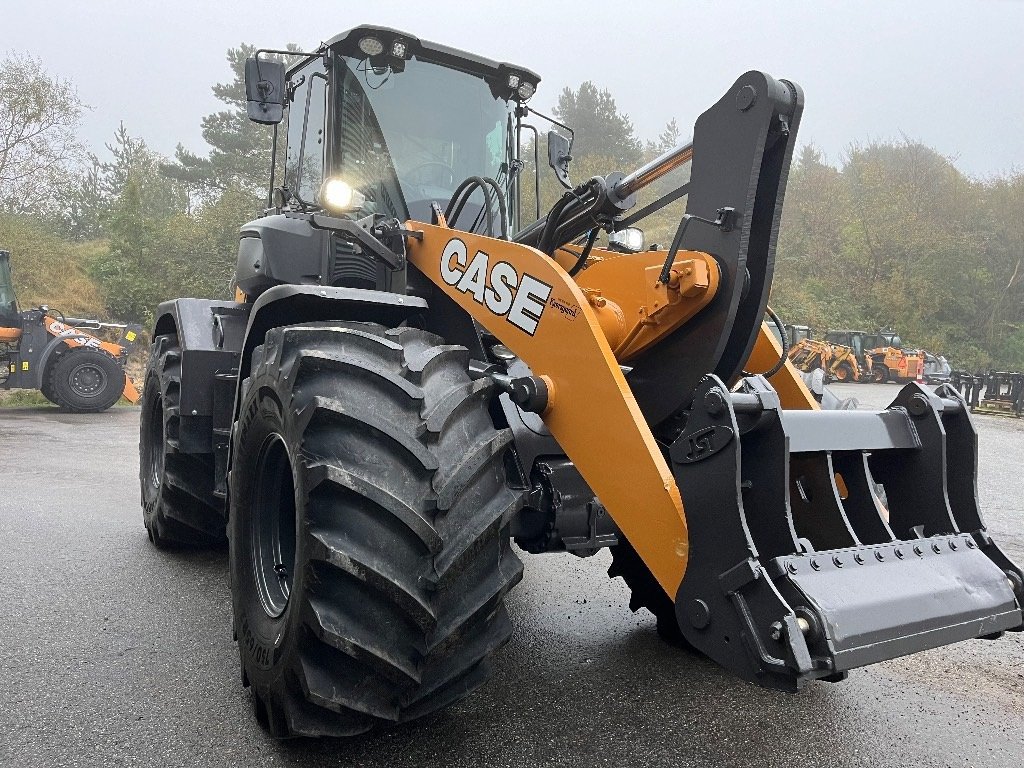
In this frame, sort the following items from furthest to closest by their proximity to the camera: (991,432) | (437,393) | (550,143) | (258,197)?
1. (258,197)
2. (991,432)
3. (550,143)
4. (437,393)

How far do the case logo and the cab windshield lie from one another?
0.84 meters

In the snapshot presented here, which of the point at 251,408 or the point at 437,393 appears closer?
the point at 437,393

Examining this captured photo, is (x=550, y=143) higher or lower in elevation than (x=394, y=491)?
higher

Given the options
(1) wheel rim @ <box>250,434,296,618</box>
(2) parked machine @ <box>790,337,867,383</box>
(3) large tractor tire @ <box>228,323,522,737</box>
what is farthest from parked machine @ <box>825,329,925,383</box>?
(3) large tractor tire @ <box>228,323,522,737</box>

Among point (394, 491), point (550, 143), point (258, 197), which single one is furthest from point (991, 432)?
point (258, 197)

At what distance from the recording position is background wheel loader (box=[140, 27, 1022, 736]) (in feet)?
7.14

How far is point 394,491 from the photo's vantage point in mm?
2268

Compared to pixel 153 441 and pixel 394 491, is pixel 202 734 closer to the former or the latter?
pixel 394 491

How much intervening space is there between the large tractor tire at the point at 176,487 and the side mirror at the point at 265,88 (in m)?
1.63

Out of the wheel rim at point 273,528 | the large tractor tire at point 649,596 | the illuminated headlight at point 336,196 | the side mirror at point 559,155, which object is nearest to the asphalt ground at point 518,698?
the large tractor tire at point 649,596

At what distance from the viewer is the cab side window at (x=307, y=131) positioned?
13.3ft

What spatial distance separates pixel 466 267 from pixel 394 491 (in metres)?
1.15

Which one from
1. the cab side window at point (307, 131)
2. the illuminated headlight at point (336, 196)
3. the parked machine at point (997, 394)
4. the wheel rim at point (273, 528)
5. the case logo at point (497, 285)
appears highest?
the cab side window at point (307, 131)

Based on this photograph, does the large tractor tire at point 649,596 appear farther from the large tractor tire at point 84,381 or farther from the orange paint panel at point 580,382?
the large tractor tire at point 84,381
